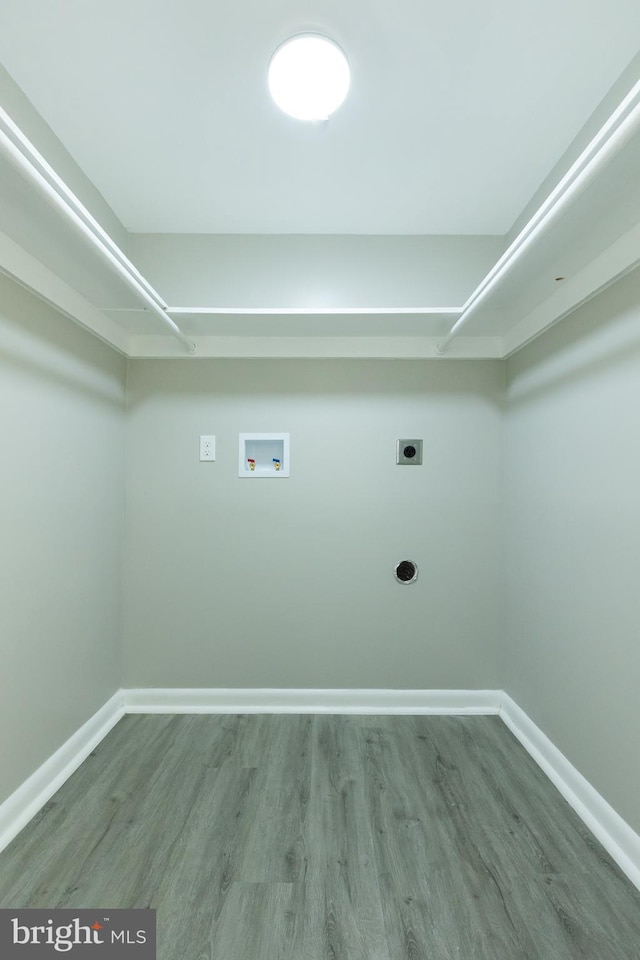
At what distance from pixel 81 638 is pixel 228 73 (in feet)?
7.23

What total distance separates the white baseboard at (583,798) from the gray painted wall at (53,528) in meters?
2.00

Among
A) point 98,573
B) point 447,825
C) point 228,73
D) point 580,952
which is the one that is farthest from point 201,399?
point 580,952

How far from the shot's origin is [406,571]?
255cm

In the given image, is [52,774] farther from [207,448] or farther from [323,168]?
[323,168]

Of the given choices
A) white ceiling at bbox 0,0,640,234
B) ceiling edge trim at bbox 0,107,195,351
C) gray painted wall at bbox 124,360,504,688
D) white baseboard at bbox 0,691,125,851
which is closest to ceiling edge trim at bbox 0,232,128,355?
ceiling edge trim at bbox 0,107,195,351

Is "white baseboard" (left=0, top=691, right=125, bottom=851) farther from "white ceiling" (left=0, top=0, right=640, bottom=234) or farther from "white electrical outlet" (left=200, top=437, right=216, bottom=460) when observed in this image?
"white ceiling" (left=0, top=0, right=640, bottom=234)

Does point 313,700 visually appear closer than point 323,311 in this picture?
No

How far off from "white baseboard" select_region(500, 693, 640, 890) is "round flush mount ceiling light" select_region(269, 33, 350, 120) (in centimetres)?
244

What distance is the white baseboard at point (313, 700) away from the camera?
8.19ft

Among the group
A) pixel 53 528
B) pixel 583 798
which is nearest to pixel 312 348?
pixel 53 528

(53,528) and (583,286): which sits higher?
(583,286)

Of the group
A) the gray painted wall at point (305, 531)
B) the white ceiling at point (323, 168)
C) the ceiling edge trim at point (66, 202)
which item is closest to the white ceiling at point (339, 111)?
the white ceiling at point (323, 168)

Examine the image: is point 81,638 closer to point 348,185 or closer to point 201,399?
point 201,399

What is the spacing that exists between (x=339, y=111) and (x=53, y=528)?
184cm
